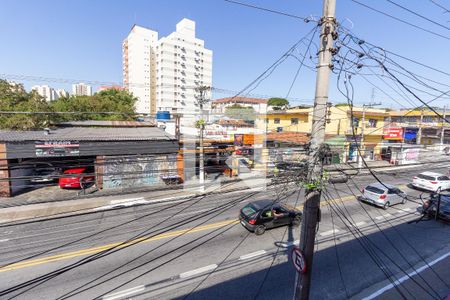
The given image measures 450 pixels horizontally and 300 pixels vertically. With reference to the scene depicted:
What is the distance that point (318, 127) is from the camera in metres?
4.70

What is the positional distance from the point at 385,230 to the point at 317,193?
9.46 metres

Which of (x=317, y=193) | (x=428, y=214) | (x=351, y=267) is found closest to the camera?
(x=317, y=193)

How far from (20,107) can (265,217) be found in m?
24.6

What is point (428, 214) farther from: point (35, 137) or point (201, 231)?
point (35, 137)

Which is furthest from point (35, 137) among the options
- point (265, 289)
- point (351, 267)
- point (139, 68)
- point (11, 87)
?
point (139, 68)

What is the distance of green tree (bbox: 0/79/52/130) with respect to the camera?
19.3 m

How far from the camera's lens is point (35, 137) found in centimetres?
1650

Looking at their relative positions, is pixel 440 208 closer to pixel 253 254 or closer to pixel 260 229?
pixel 260 229

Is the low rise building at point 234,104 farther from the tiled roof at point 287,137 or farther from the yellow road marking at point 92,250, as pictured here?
the yellow road marking at point 92,250

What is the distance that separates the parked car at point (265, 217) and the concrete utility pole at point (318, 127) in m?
5.51

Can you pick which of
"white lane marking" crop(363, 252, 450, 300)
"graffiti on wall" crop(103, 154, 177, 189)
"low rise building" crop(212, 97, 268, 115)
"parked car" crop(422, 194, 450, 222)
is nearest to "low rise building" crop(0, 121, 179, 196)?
"graffiti on wall" crop(103, 154, 177, 189)

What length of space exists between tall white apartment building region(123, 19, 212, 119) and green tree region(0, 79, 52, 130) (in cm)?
5353

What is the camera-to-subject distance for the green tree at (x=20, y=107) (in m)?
19.3

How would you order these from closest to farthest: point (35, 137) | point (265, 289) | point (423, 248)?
point (265, 289) → point (423, 248) → point (35, 137)
